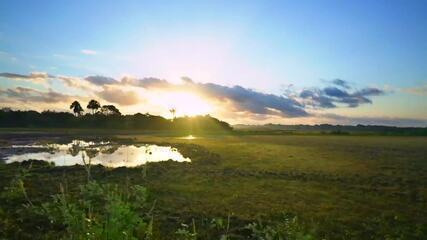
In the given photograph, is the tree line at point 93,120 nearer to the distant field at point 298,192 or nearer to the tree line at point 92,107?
the tree line at point 92,107

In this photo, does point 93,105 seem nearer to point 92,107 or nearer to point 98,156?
point 92,107

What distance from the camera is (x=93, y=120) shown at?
134375 mm

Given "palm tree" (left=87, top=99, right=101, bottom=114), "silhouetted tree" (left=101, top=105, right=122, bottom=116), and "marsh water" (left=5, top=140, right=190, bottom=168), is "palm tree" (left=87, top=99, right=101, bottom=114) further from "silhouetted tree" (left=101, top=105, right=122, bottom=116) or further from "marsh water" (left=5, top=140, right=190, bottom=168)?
"marsh water" (left=5, top=140, right=190, bottom=168)

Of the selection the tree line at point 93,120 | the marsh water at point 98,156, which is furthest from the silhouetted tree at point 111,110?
the marsh water at point 98,156

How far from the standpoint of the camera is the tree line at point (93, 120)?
425 ft

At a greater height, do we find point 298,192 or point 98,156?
point 98,156

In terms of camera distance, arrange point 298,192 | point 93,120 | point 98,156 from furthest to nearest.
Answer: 1. point 93,120
2. point 98,156
3. point 298,192

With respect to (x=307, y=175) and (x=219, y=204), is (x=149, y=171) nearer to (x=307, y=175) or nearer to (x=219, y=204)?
(x=307, y=175)

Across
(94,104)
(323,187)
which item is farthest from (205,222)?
(94,104)

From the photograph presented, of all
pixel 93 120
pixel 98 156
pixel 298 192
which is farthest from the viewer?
pixel 93 120

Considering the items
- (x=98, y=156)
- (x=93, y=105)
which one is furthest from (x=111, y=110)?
(x=98, y=156)

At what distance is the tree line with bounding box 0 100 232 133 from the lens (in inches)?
5103

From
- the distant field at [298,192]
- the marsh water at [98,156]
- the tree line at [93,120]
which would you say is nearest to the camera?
the distant field at [298,192]

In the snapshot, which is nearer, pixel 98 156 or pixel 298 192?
pixel 298 192
